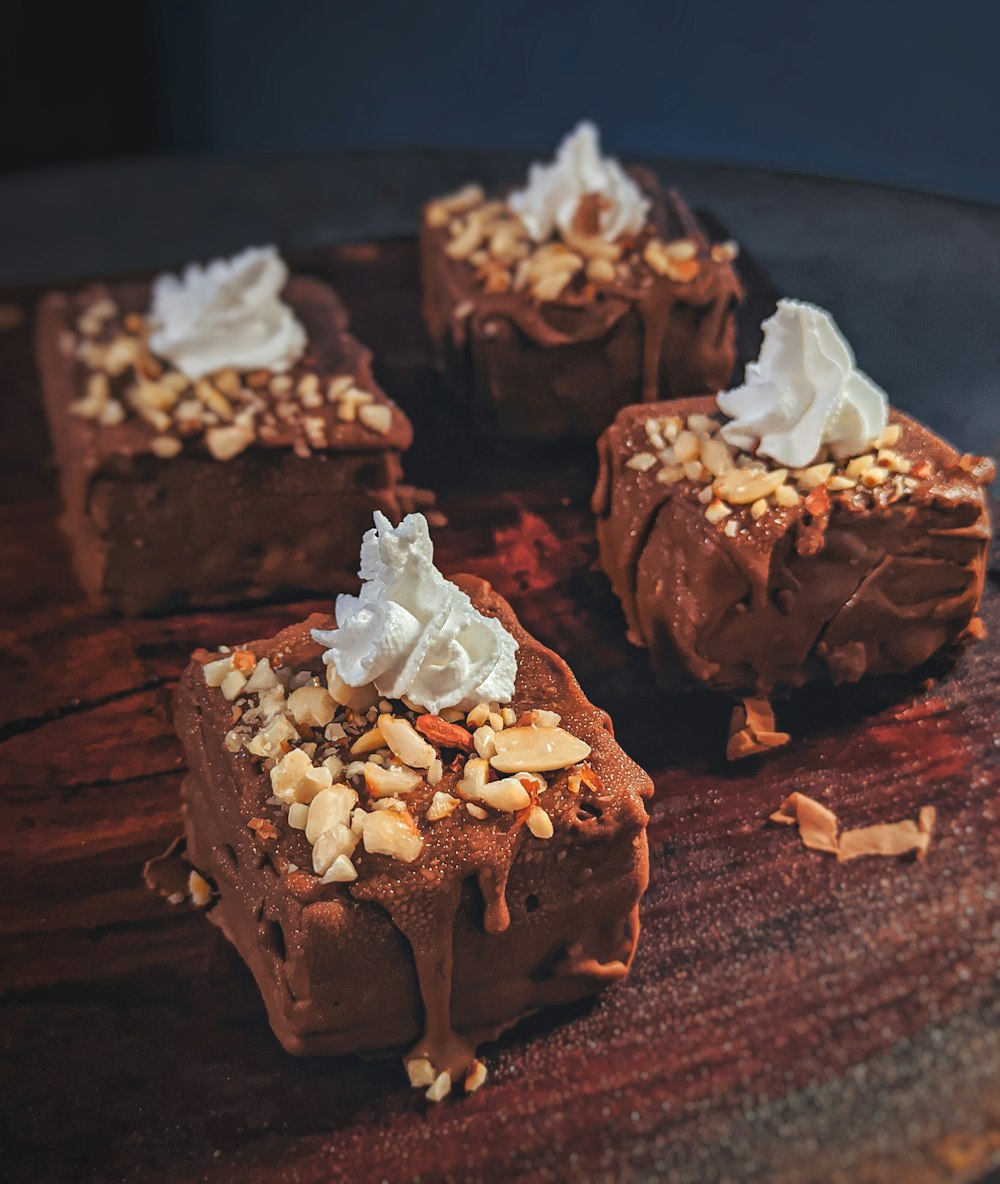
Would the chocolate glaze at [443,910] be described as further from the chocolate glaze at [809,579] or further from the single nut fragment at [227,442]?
the single nut fragment at [227,442]

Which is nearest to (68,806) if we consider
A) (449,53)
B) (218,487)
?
(218,487)

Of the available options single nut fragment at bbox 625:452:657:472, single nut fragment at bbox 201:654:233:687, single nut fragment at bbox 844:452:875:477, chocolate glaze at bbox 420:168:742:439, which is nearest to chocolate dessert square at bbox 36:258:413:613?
chocolate glaze at bbox 420:168:742:439

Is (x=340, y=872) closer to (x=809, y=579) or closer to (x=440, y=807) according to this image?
(x=440, y=807)

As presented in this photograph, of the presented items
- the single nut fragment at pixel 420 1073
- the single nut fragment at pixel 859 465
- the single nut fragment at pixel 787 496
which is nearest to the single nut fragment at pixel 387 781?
the single nut fragment at pixel 420 1073

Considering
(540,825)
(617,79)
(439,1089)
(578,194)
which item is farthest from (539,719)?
(617,79)

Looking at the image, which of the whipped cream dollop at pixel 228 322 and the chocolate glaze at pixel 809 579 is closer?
the chocolate glaze at pixel 809 579

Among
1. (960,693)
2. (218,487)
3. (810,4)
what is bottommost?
(960,693)

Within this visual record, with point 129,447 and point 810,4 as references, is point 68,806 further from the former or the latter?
point 810,4
